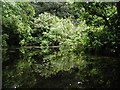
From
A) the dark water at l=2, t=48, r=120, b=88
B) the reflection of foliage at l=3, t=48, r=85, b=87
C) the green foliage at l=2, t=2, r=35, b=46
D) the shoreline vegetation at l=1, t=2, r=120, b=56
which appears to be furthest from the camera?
the green foliage at l=2, t=2, r=35, b=46

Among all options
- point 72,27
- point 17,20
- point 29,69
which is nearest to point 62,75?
point 29,69

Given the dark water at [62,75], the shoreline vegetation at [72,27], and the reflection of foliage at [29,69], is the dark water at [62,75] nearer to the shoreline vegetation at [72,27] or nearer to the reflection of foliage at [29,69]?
the reflection of foliage at [29,69]

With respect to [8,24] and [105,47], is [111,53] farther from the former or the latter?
A: [8,24]

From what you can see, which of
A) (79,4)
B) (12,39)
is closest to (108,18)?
(79,4)

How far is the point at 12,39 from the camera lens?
9.86 metres

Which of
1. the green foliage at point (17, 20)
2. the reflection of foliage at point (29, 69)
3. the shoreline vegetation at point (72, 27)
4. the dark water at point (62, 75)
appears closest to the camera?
the dark water at point (62, 75)

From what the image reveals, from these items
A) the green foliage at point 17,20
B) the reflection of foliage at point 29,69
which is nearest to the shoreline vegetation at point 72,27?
the green foliage at point 17,20

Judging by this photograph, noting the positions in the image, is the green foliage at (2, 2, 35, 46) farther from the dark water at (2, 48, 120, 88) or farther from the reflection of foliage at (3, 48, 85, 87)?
the dark water at (2, 48, 120, 88)

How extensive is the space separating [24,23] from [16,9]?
72.2 inches

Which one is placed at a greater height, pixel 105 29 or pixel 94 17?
pixel 94 17

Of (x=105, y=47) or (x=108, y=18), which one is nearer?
(x=108, y=18)

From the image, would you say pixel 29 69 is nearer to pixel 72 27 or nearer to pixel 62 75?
pixel 62 75

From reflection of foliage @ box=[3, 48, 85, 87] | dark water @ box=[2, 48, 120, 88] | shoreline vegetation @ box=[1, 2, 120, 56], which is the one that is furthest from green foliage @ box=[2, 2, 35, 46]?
dark water @ box=[2, 48, 120, 88]

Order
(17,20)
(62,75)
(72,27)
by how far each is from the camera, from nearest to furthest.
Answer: (62,75)
(17,20)
(72,27)
